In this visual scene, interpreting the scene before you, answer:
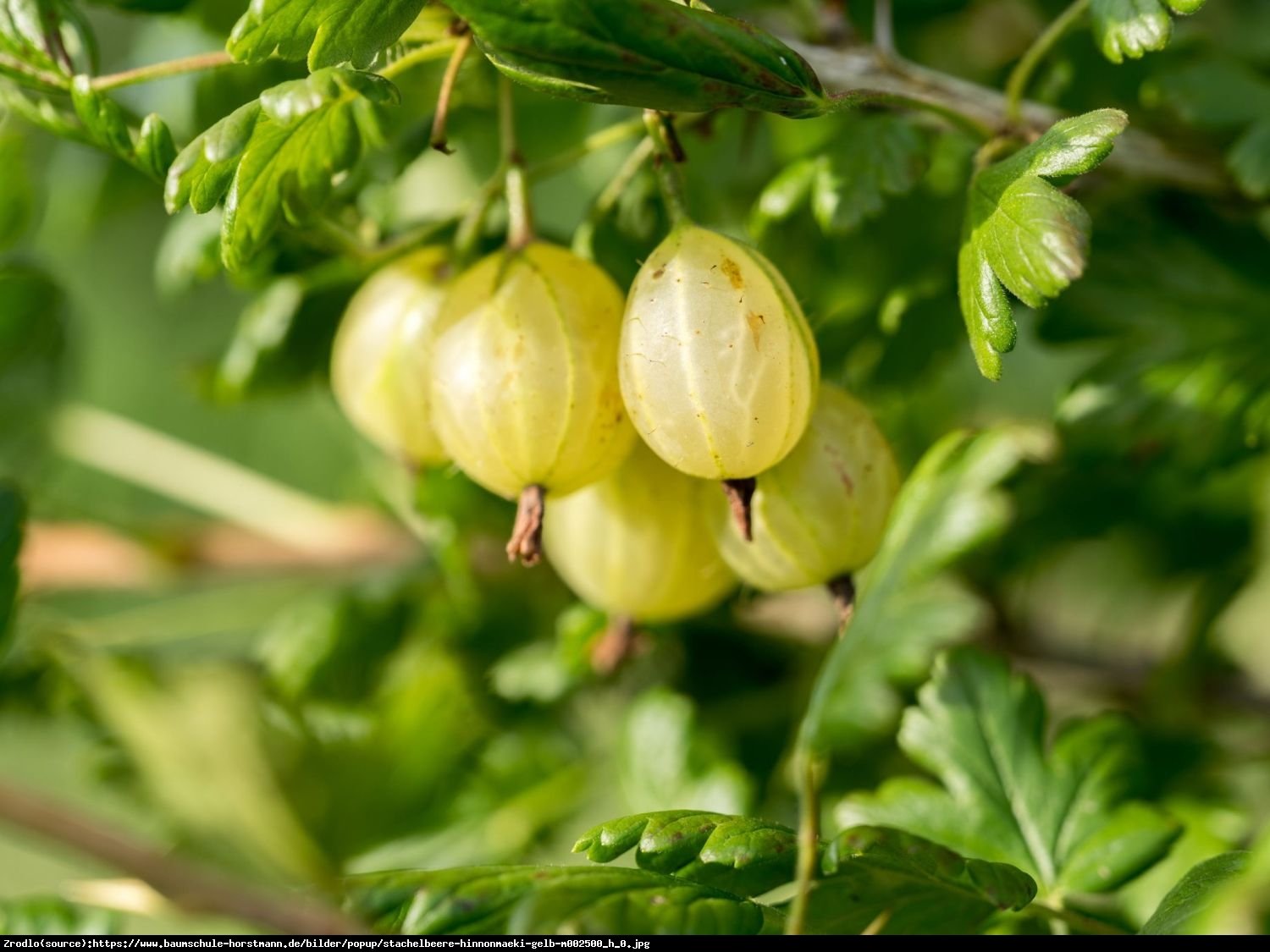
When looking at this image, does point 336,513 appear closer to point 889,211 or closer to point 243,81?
point 243,81

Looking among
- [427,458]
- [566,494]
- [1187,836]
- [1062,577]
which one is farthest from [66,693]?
[1062,577]

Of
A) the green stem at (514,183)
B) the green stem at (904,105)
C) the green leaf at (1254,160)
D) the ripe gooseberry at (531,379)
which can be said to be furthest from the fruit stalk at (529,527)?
the green leaf at (1254,160)

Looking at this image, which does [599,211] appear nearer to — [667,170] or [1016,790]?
[667,170]

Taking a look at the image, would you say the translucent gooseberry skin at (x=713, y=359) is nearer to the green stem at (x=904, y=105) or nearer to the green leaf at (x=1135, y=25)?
the green stem at (x=904, y=105)

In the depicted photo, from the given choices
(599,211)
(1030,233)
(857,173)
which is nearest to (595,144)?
(599,211)

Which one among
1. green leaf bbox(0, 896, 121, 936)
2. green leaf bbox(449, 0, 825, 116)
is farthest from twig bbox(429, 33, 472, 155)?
green leaf bbox(0, 896, 121, 936)

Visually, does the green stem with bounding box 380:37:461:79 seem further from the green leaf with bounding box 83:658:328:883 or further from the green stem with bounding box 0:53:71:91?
the green leaf with bounding box 83:658:328:883

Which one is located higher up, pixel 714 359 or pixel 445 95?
pixel 445 95
